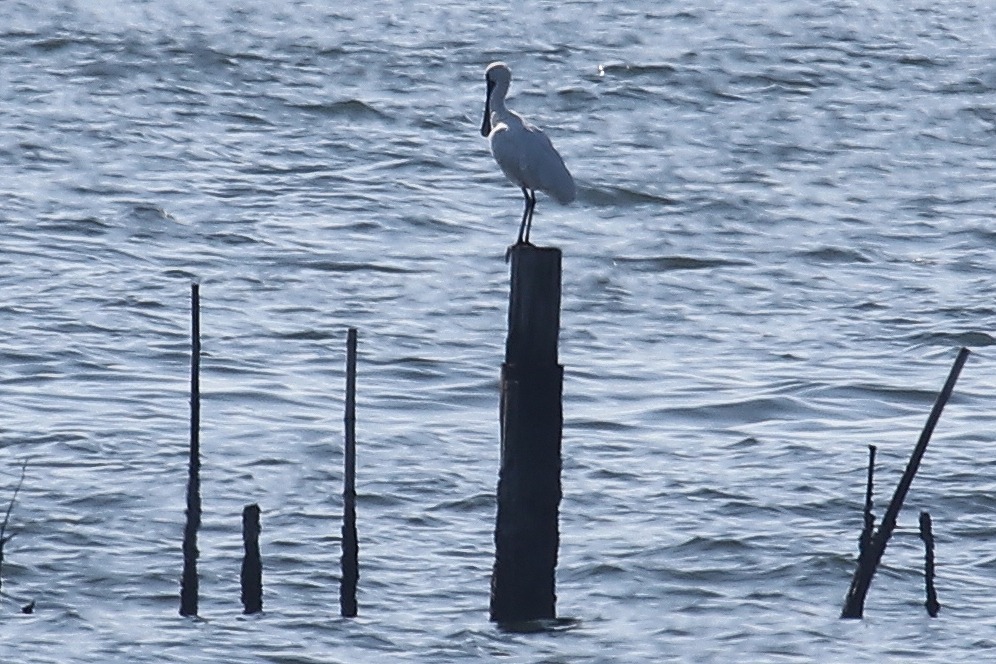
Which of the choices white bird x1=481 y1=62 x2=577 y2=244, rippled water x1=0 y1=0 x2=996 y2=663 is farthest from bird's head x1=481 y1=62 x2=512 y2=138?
rippled water x1=0 y1=0 x2=996 y2=663

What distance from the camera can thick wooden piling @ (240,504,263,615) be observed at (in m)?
11.4

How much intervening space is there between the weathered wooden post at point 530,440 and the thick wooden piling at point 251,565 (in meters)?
1.15

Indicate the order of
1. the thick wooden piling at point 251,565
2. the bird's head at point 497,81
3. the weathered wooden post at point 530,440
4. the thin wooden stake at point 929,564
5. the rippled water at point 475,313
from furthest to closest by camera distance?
the bird's head at point 497,81, the rippled water at point 475,313, the thin wooden stake at point 929,564, the thick wooden piling at point 251,565, the weathered wooden post at point 530,440

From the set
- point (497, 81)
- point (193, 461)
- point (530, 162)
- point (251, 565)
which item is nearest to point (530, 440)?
point (193, 461)

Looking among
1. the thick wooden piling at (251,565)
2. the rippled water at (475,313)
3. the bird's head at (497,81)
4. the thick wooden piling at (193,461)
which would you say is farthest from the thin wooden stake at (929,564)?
the bird's head at (497,81)

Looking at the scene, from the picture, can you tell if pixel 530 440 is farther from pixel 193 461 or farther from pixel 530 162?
pixel 530 162

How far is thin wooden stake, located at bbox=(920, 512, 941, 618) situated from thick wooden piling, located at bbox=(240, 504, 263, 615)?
3.21 metres

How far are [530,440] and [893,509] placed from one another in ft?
5.42

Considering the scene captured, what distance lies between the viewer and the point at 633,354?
67.6 feet

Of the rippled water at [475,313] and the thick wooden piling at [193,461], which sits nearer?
the thick wooden piling at [193,461]

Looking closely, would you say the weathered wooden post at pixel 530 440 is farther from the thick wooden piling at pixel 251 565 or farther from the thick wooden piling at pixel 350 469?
the thick wooden piling at pixel 251 565

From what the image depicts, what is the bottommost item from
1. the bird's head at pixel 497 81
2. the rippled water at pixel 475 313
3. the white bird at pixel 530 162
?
the rippled water at pixel 475 313

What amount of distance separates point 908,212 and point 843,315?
18.7ft

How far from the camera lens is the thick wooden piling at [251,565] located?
37.5 ft
